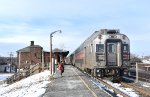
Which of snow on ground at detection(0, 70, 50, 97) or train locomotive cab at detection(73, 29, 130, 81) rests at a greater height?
train locomotive cab at detection(73, 29, 130, 81)

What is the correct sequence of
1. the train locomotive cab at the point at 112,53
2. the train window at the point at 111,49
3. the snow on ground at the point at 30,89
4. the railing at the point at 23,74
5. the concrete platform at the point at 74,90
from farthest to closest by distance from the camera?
the railing at the point at 23,74
the train window at the point at 111,49
the train locomotive cab at the point at 112,53
the snow on ground at the point at 30,89
the concrete platform at the point at 74,90

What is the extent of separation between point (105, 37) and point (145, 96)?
11182 mm

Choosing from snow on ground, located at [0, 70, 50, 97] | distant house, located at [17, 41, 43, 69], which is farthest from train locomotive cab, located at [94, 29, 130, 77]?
distant house, located at [17, 41, 43, 69]

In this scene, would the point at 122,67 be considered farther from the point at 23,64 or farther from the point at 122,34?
the point at 23,64

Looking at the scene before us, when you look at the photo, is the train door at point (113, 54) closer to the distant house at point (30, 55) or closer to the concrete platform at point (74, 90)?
the concrete platform at point (74, 90)

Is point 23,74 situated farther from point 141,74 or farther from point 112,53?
point 112,53

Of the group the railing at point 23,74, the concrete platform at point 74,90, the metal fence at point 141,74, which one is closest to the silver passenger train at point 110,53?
the metal fence at point 141,74

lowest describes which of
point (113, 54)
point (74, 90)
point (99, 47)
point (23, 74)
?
point (23, 74)

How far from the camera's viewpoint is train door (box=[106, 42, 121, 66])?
1132 inches

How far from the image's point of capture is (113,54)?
1141 inches

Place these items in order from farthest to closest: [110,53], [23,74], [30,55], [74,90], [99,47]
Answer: [30,55] < [23,74] < [110,53] < [99,47] < [74,90]

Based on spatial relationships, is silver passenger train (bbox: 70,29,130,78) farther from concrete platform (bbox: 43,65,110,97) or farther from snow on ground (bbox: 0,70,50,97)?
snow on ground (bbox: 0,70,50,97)

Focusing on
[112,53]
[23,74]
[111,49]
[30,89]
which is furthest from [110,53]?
[23,74]

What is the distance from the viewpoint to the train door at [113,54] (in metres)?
28.8
